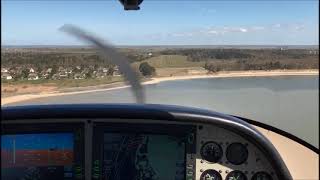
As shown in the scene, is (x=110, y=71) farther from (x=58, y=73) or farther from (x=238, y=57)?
(x=238, y=57)

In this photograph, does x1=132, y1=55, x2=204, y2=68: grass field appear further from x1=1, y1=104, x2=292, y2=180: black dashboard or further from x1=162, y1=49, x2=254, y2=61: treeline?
x1=1, y1=104, x2=292, y2=180: black dashboard

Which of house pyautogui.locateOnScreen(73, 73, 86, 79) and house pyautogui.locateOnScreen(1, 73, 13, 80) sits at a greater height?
house pyautogui.locateOnScreen(73, 73, 86, 79)

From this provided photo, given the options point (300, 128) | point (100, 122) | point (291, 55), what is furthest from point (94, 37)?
point (300, 128)

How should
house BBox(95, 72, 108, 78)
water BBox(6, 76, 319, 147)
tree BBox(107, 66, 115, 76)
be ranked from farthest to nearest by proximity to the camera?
1. water BBox(6, 76, 319, 147)
2. house BBox(95, 72, 108, 78)
3. tree BBox(107, 66, 115, 76)

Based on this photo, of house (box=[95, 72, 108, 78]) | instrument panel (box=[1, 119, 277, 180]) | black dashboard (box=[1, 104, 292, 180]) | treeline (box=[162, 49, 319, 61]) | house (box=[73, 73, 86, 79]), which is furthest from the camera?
treeline (box=[162, 49, 319, 61])

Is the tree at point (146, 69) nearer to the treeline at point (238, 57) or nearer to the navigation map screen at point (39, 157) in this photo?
the treeline at point (238, 57)

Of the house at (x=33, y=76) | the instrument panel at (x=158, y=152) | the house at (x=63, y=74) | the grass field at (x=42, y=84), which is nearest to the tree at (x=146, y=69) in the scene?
the grass field at (x=42, y=84)

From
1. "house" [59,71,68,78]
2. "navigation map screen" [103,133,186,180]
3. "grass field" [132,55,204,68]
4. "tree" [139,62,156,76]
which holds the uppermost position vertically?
"grass field" [132,55,204,68]

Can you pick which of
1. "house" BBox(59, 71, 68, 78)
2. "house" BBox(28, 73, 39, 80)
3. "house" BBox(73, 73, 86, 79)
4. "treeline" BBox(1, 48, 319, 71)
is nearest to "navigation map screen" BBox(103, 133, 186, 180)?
"treeline" BBox(1, 48, 319, 71)
